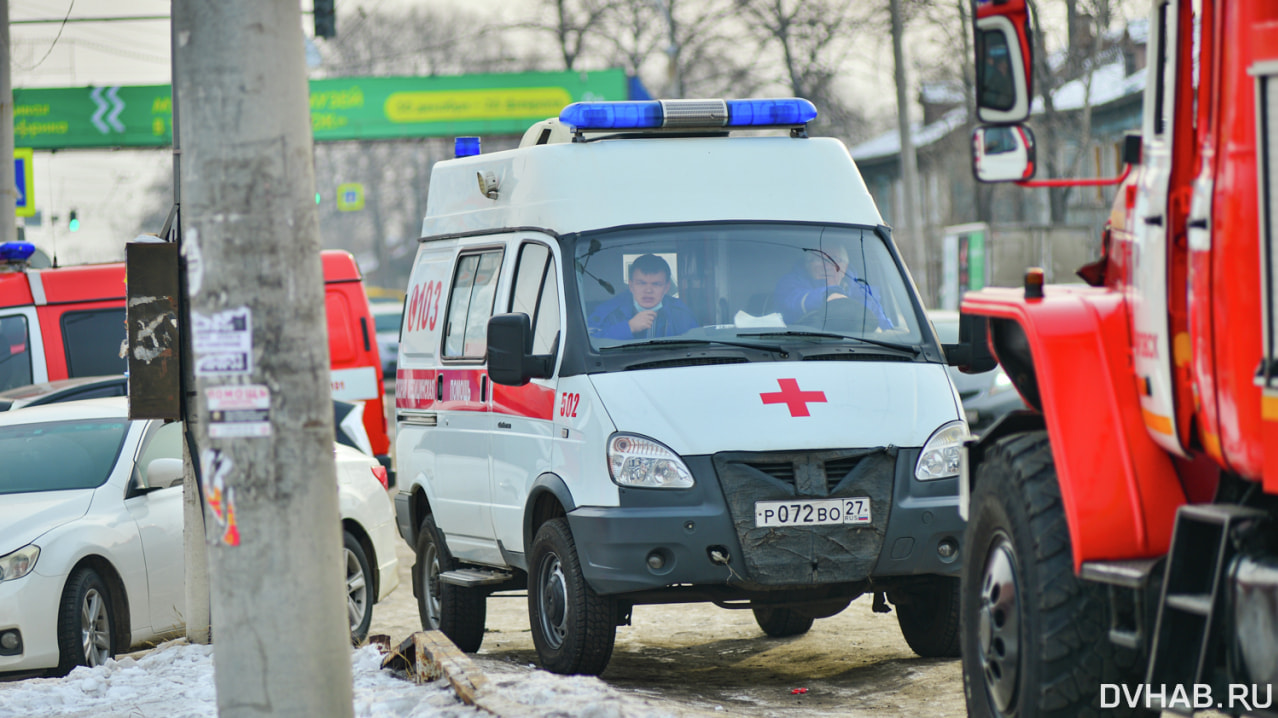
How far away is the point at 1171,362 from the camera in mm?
4340

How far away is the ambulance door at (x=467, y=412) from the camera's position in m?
8.59

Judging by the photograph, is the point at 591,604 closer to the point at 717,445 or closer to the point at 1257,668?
the point at 717,445

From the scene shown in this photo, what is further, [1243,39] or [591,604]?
[591,604]

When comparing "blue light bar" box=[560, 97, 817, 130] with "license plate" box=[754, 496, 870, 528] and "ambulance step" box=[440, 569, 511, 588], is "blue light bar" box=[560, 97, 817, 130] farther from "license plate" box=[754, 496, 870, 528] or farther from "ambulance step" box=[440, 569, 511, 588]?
"ambulance step" box=[440, 569, 511, 588]

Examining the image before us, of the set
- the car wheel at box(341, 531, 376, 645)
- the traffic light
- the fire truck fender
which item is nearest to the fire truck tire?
the fire truck fender

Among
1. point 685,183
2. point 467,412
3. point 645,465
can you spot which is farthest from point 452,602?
point 685,183

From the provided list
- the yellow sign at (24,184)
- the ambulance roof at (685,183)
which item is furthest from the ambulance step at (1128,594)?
the yellow sign at (24,184)

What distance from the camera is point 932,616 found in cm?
794

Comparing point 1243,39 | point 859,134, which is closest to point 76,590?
point 1243,39

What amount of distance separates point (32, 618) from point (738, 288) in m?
3.65

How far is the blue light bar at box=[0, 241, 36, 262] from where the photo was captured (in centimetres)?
1370

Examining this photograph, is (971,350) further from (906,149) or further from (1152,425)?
(906,149)

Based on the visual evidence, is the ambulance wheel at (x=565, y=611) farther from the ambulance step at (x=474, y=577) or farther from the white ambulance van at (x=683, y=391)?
the ambulance step at (x=474, y=577)

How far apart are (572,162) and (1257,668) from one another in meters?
4.90
